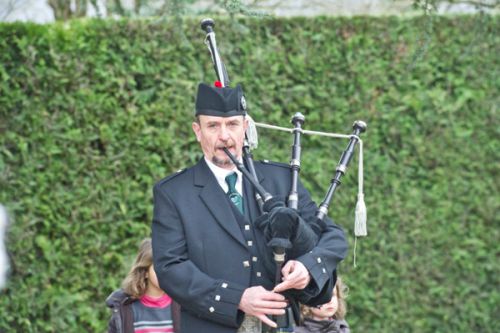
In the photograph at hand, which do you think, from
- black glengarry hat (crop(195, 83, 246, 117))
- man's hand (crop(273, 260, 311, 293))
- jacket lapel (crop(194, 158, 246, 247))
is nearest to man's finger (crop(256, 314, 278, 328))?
man's hand (crop(273, 260, 311, 293))

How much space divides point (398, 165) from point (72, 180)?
7.81 ft

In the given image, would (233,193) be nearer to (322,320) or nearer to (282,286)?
(282,286)

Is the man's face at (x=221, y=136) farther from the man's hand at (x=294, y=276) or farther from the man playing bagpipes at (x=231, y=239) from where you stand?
the man's hand at (x=294, y=276)

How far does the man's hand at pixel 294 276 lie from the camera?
3613 millimetres

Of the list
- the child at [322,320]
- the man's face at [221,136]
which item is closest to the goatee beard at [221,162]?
the man's face at [221,136]

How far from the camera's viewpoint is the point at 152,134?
655cm

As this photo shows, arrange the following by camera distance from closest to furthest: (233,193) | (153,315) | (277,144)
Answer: (233,193)
(153,315)
(277,144)

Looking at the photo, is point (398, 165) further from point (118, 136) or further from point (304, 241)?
point (304, 241)

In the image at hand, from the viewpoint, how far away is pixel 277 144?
689 centimetres

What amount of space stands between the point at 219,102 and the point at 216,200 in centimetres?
38

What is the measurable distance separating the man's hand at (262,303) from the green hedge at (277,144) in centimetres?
253

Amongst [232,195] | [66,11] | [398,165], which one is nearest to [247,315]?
[232,195]

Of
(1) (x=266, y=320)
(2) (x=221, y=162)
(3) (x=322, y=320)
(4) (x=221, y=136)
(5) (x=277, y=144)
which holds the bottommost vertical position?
(3) (x=322, y=320)

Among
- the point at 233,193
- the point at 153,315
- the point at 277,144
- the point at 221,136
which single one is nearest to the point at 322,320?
the point at 153,315
